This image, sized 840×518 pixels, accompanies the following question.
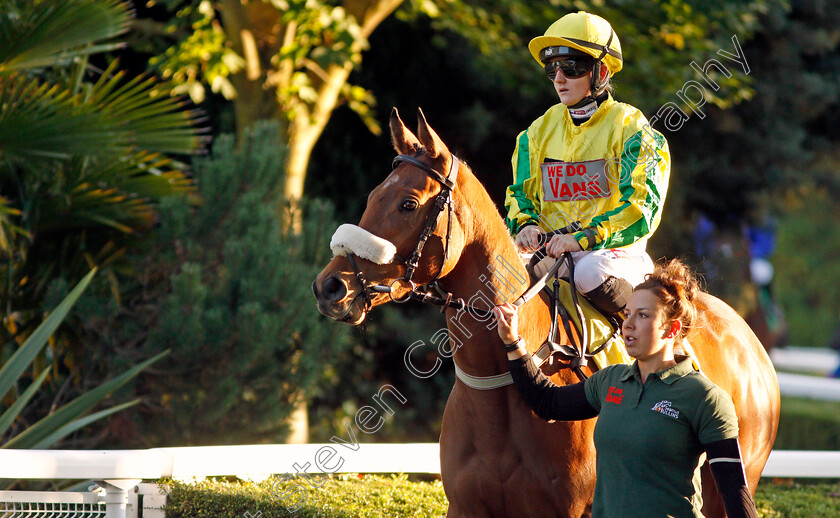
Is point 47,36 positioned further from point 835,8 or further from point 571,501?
point 835,8

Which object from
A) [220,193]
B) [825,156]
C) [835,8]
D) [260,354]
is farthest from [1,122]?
[825,156]

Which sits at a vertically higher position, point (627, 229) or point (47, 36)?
point (47, 36)

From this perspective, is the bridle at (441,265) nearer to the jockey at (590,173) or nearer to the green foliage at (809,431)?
the jockey at (590,173)

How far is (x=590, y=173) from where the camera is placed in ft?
10.8

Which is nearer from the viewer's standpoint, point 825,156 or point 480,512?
point 480,512

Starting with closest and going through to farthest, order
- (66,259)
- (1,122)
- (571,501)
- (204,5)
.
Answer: (571,501) < (1,122) < (66,259) < (204,5)

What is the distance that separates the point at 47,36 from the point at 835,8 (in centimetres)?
877

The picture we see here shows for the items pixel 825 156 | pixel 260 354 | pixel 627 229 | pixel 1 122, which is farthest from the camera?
pixel 825 156

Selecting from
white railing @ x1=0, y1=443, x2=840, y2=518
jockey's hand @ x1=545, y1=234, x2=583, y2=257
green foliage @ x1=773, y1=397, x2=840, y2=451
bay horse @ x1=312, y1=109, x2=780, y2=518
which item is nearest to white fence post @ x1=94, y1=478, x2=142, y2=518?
white railing @ x1=0, y1=443, x2=840, y2=518

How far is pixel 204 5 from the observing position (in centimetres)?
723

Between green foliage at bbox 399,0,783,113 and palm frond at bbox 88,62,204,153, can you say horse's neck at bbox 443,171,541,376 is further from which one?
green foliage at bbox 399,0,783,113

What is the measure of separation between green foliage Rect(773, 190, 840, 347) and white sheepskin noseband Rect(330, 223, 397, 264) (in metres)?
34.9

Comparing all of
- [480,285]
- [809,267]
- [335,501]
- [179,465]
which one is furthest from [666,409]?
[809,267]

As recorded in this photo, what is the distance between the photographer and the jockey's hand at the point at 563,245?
313cm
